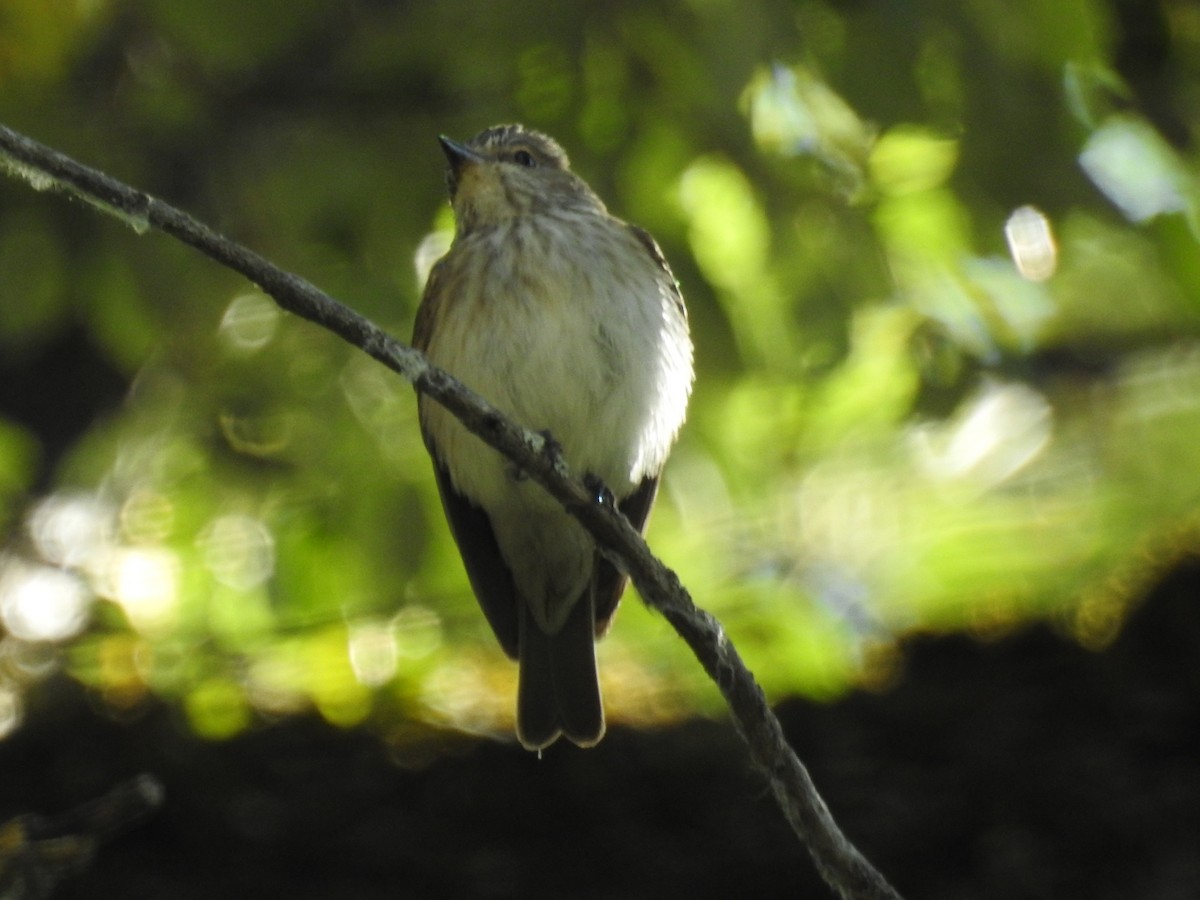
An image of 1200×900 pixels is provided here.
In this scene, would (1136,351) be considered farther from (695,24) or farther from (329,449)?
(329,449)

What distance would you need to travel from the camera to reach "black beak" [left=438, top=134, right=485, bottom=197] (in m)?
3.89

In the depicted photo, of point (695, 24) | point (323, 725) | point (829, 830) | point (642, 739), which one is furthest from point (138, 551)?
point (829, 830)

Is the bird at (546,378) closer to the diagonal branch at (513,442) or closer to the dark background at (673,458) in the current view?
the dark background at (673,458)

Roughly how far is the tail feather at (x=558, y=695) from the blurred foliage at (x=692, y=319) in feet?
1.33

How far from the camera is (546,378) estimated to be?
A: 3.88 meters

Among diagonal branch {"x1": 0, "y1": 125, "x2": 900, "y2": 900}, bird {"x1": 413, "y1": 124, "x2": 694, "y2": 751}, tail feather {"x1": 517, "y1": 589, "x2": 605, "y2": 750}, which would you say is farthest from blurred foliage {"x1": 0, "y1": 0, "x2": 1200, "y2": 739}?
diagonal branch {"x1": 0, "y1": 125, "x2": 900, "y2": 900}

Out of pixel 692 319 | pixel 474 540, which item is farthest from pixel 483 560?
pixel 692 319

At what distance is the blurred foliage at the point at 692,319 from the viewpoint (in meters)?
3.61

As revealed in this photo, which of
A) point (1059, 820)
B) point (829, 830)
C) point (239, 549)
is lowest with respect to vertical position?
point (829, 830)

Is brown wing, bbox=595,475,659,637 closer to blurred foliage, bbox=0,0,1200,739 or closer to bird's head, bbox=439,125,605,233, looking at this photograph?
blurred foliage, bbox=0,0,1200,739

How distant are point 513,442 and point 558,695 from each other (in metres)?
1.53

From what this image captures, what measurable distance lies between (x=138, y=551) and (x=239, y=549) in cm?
42

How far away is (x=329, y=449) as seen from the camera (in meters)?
4.28

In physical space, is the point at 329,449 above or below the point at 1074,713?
above
